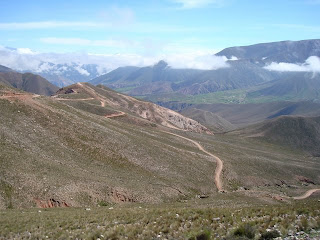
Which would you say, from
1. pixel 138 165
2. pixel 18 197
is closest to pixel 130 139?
pixel 138 165

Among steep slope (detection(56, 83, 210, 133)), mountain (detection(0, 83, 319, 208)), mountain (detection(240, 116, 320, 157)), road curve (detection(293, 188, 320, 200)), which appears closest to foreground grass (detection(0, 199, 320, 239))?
mountain (detection(0, 83, 319, 208))

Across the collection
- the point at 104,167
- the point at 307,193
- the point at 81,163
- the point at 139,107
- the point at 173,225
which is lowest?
the point at 307,193

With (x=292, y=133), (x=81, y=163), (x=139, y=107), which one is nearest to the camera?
(x=81, y=163)

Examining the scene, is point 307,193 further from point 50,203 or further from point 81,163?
point 50,203

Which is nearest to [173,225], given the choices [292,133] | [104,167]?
[104,167]

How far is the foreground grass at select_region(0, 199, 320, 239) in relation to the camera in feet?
61.7

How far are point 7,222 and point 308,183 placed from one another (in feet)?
249

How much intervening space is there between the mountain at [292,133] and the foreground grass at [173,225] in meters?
139

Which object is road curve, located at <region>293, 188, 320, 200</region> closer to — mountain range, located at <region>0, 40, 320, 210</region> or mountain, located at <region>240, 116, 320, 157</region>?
mountain range, located at <region>0, 40, 320, 210</region>

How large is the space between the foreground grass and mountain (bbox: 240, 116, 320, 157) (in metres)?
139

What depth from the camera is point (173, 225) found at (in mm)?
21109

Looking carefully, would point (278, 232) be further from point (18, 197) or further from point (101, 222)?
point (18, 197)

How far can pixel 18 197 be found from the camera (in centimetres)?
3509

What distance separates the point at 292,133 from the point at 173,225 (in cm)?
16724
